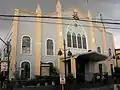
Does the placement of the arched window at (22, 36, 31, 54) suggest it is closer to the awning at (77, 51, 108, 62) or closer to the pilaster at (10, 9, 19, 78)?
the pilaster at (10, 9, 19, 78)

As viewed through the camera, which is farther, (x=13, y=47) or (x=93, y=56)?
(x=93, y=56)

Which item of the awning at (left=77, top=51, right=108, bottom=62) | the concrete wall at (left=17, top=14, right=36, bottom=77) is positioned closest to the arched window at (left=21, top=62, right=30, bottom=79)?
the concrete wall at (left=17, top=14, right=36, bottom=77)

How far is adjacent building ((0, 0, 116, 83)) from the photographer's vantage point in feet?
113

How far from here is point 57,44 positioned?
3731 cm

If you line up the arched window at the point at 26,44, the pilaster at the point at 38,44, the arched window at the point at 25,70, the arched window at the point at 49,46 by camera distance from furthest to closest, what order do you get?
the arched window at the point at 49,46 < the arched window at the point at 26,44 < the pilaster at the point at 38,44 < the arched window at the point at 25,70

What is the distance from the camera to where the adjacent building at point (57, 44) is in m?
34.4

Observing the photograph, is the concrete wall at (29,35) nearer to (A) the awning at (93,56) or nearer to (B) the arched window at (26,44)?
(B) the arched window at (26,44)

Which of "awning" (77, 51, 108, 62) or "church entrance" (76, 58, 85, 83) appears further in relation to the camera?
"church entrance" (76, 58, 85, 83)

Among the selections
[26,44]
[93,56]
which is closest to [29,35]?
→ [26,44]

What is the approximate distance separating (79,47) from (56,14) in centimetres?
709

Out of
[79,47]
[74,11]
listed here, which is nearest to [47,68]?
[79,47]

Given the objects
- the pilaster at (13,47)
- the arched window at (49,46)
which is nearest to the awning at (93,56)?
the arched window at (49,46)

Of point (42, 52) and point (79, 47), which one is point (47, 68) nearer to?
point (42, 52)

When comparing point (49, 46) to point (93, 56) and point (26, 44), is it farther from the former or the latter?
point (93, 56)
